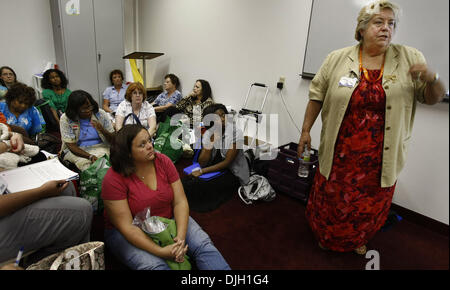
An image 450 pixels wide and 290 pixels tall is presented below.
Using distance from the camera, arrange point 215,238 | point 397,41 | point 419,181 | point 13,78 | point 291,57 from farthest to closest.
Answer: point 13,78 < point 291,57 < point 215,238 < point 397,41 < point 419,181

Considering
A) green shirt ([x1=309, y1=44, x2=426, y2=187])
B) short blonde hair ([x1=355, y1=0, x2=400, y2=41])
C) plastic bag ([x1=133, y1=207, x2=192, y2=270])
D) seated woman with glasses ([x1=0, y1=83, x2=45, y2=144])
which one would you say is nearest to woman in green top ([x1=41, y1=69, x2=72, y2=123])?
seated woman with glasses ([x1=0, y1=83, x2=45, y2=144])

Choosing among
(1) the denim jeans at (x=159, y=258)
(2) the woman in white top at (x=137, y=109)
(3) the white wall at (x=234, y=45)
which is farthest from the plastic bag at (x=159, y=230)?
(2) the woman in white top at (x=137, y=109)

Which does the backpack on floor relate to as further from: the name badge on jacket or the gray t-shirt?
the name badge on jacket

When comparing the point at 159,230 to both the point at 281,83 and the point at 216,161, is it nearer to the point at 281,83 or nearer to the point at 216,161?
the point at 216,161

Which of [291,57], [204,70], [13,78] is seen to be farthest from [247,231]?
[13,78]

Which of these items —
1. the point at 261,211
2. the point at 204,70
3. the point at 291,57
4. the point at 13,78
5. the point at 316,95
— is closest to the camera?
the point at 316,95

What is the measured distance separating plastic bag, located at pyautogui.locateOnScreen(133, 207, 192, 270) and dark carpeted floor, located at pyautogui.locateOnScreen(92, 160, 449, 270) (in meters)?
0.26

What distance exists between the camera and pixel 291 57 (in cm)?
312

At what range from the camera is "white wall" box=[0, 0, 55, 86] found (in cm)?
437

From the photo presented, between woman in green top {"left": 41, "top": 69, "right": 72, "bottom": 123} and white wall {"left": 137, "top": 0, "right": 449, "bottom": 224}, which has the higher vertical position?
white wall {"left": 137, "top": 0, "right": 449, "bottom": 224}

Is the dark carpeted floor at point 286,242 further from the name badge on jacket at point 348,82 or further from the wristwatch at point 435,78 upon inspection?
the name badge on jacket at point 348,82

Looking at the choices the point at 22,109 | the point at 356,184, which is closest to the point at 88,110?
the point at 22,109
